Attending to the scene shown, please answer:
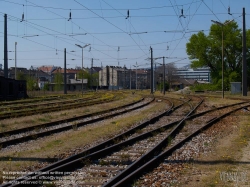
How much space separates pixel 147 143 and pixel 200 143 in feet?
5.93

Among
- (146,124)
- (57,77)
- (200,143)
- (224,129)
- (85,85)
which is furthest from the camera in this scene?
(85,85)

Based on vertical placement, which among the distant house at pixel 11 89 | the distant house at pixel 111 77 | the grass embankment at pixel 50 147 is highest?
the distant house at pixel 111 77

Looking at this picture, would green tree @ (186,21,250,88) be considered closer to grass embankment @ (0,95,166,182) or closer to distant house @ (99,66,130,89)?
grass embankment @ (0,95,166,182)

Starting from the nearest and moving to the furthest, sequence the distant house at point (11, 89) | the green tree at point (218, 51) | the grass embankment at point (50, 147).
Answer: the grass embankment at point (50, 147) → the distant house at point (11, 89) → the green tree at point (218, 51)

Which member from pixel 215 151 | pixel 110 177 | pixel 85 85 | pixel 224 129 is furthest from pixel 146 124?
pixel 85 85

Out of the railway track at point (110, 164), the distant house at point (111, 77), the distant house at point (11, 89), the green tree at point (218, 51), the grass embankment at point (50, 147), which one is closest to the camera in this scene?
the railway track at point (110, 164)

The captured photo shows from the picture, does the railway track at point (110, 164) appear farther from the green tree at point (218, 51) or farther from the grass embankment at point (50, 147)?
the green tree at point (218, 51)

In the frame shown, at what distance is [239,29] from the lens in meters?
71.9

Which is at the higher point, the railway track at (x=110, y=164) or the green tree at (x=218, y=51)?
the green tree at (x=218, y=51)

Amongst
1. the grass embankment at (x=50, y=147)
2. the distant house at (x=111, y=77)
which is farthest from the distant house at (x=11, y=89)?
the distant house at (x=111, y=77)

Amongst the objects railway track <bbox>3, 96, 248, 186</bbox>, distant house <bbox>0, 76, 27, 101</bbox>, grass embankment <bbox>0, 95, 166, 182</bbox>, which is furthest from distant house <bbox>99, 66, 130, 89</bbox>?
railway track <bbox>3, 96, 248, 186</bbox>

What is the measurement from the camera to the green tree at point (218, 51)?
229 ft

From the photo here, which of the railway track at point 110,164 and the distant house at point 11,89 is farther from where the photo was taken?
the distant house at point 11,89

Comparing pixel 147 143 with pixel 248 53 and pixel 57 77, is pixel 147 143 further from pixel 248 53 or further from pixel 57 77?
pixel 57 77
